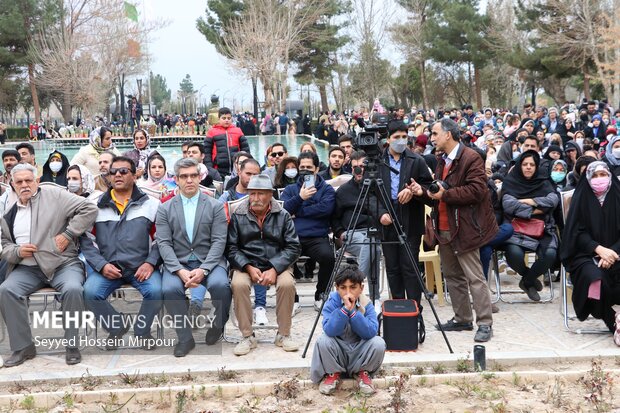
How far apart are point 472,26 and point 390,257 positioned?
1738 inches

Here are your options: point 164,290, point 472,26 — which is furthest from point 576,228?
point 472,26

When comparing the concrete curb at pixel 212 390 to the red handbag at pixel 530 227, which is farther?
the red handbag at pixel 530 227

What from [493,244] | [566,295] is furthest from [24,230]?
[566,295]

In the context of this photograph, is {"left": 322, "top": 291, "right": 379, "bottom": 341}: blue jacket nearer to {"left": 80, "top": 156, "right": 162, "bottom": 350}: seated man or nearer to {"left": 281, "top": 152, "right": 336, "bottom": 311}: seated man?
{"left": 80, "top": 156, "right": 162, "bottom": 350}: seated man

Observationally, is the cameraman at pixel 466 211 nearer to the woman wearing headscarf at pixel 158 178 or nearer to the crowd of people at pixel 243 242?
the crowd of people at pixel 243 242

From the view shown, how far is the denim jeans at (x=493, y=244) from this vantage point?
282 inches

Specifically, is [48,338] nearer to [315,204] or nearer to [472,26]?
[315,204]

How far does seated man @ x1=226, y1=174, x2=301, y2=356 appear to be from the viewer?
233 inches

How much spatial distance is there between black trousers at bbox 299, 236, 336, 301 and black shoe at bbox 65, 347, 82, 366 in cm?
242

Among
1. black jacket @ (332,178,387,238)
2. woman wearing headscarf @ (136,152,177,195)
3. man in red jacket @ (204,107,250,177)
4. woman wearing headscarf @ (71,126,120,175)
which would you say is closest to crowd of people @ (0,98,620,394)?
black jacket @ (332,178,387,238)

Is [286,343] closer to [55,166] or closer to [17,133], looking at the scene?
[55,166]

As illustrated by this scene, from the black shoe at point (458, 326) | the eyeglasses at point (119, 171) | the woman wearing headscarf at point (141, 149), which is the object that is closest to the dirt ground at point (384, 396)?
the black shoe at point (458, 326)

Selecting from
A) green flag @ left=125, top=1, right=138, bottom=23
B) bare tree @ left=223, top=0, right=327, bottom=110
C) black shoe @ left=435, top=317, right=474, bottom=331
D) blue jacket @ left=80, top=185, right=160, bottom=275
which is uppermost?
green flag @ left=125, top=1, right=138, bottom=23

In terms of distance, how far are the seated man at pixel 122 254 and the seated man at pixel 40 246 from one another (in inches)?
4.9
